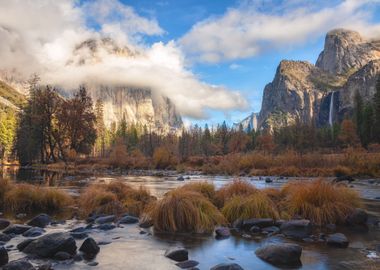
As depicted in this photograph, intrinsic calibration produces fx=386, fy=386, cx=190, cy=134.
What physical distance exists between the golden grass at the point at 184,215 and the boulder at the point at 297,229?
2030 millimetres

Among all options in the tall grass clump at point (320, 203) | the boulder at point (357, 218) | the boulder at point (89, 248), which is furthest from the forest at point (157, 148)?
the boulder at point (89, 248)

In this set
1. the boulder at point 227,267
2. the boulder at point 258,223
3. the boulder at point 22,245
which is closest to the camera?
the boulder at point 227,267

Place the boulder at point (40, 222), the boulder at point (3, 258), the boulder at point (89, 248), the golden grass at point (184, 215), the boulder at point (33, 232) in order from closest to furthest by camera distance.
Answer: the boulder at point (3, 258) → the boulder at point (89, 248) → the boulder at point (33, 232) → the golden grass at point (184, 215) → the boulder at point (40, 222)

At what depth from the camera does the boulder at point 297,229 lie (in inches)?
415

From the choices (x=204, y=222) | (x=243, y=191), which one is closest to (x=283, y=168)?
(x=243, y=191)

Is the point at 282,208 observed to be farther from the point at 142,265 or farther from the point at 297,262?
the point at 142,265

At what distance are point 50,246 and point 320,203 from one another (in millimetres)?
8485

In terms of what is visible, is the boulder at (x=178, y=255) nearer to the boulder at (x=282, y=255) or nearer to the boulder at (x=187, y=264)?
the boulder at (x=187, y=264)

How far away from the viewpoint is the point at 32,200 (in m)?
15.4

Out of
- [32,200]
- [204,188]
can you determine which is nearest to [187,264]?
[204,188]

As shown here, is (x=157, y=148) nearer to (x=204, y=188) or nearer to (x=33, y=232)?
(x=204, y=188)

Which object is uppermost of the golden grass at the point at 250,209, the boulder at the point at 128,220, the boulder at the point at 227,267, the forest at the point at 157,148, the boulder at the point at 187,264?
the forest at the point at 157,148

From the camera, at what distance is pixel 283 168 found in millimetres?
42094

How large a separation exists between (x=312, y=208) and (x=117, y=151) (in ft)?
184
